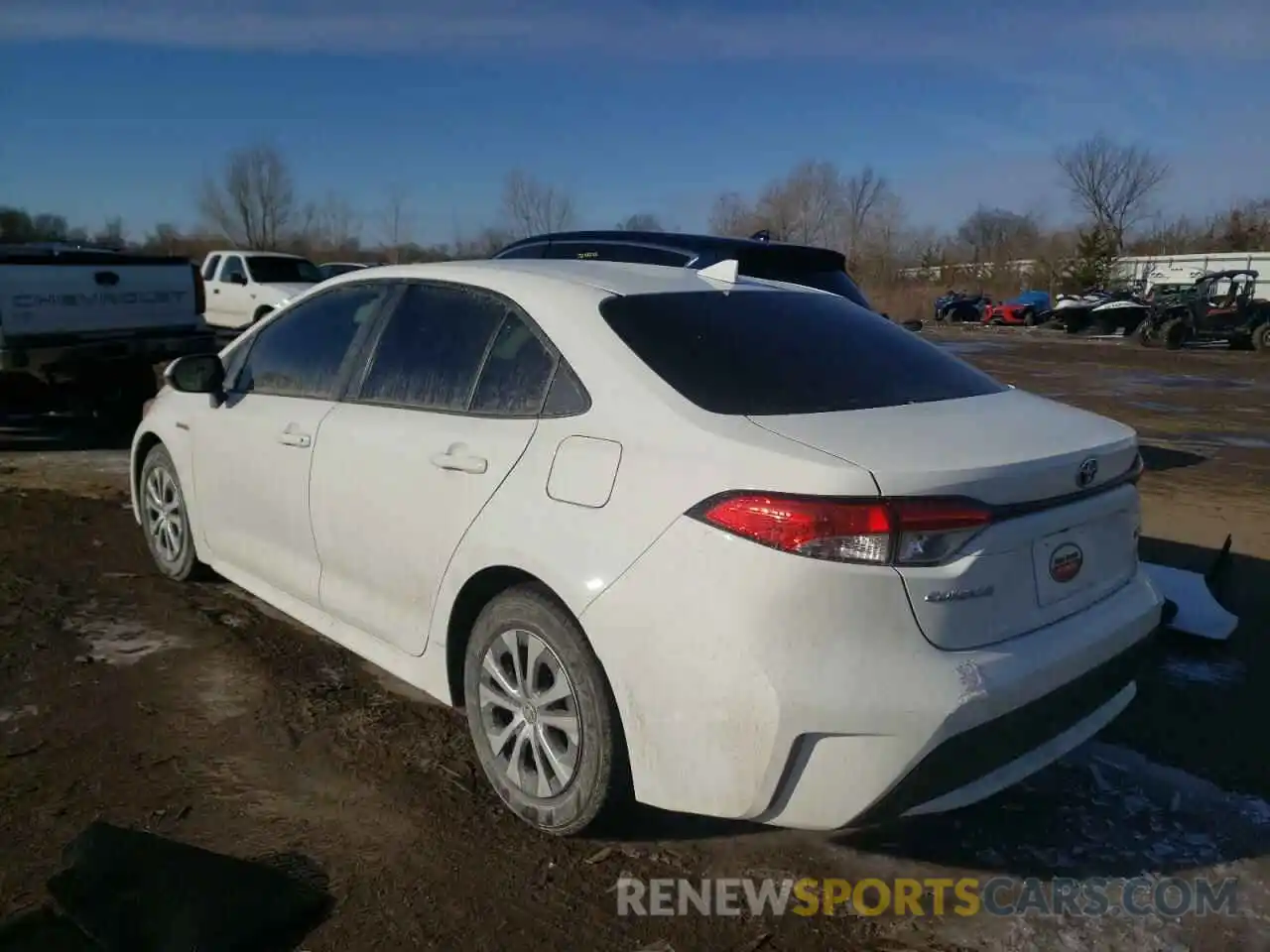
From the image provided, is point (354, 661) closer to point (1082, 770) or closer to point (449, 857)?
point (449, 857)

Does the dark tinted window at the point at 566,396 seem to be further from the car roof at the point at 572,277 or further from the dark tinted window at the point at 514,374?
the car roof at the point at 572,277

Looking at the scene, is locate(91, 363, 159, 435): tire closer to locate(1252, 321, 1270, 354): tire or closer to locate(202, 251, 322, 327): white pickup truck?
locate(202, 251, 322, 327): white pickup truck

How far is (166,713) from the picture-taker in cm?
366

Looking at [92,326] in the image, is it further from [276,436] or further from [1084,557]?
[1084,557]

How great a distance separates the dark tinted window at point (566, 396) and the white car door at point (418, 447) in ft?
0.16

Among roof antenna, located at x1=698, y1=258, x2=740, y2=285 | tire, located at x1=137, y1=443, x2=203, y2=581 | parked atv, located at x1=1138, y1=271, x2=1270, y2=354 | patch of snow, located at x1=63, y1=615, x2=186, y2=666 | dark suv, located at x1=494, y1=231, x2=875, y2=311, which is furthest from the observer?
parked atv, located at x1=1138, y1=271, x2=1270, y2=354

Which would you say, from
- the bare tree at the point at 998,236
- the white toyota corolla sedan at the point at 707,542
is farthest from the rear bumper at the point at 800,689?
the bare tree at the point at 998,236

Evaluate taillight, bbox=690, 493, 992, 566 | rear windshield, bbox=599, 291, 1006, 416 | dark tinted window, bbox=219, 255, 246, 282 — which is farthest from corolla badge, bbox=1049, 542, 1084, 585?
dark tinted window, bbox=219, 255, 246, 282

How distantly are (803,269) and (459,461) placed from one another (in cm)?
469

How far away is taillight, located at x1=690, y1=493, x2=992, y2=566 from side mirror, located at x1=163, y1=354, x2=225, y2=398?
2.89m

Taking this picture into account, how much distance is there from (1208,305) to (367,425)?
27.6 meters

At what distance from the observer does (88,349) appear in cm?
804

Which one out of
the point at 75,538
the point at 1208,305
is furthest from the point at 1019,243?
the point at 75,538

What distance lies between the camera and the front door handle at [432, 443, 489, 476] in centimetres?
304
